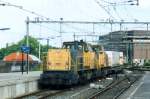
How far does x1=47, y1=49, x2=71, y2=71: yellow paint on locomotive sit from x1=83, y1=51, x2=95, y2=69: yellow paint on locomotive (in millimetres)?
3520

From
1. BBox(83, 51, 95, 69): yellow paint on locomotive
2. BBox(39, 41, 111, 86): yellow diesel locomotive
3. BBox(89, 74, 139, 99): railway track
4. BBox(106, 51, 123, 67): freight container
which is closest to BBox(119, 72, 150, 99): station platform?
BBox(89, 74, 139, 99): railway track

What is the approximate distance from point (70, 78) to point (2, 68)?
38782mm

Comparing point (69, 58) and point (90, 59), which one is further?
point (90, 59)

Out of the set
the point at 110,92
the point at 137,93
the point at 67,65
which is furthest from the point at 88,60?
the point at 137,93

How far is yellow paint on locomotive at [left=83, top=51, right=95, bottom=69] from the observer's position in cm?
4088

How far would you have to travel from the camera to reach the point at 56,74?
117 ft

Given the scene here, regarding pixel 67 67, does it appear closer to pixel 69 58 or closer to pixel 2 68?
pixel 69 58

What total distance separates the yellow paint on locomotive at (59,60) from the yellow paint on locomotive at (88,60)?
3.52 m

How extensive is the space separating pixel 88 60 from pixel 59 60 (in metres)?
5.73

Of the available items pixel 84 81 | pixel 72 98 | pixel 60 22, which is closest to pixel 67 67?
pixel 84 81

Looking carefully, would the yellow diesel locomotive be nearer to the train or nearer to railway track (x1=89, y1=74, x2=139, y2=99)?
the train

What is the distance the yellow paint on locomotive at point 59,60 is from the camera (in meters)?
36.6

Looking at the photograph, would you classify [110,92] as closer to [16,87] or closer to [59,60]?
[59,60]

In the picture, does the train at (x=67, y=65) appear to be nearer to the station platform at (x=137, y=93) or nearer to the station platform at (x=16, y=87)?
the station platform at (x=16, y=87)
